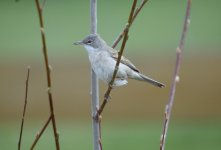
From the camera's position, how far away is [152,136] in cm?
782

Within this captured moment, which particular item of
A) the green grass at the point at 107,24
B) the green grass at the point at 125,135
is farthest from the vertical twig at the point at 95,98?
the green grass at the point at 107,24

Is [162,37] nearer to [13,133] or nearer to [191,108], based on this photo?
[191,108]

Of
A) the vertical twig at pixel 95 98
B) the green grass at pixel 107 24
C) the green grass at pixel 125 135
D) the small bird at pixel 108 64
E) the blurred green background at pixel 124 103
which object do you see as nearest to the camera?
the vertical twig at pixel 95 98

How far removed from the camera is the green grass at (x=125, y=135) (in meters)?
7.39

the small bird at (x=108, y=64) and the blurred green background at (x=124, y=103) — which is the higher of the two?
the small bird at (x=108, y=64)

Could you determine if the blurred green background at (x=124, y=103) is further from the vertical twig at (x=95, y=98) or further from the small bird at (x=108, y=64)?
the vertical twig at (x=95, y=98)

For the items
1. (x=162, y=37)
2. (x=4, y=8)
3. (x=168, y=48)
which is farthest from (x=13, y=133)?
(x=4, y=8)

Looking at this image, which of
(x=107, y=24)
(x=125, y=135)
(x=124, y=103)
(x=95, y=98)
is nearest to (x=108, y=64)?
(x=95, y=98)

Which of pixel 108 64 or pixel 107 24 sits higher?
pixel 108 64

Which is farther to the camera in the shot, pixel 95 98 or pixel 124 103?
pixel 124 103

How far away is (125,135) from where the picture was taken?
7.90 meters

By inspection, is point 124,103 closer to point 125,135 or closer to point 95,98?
point 125,135

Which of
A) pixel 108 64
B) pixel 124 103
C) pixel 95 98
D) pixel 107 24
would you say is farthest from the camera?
pixel 107 24

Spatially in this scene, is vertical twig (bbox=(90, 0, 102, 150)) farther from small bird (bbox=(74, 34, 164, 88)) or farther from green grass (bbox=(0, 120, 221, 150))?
green grass (bbox=(0, 120, 221, 150))
